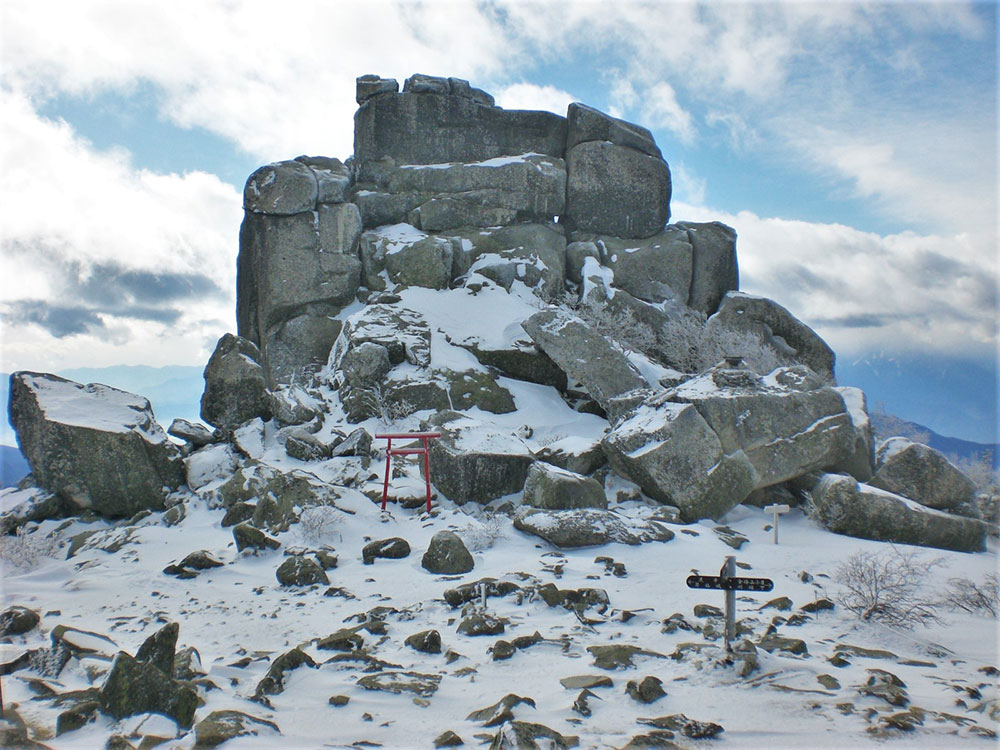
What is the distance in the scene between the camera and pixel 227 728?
379 centimetres

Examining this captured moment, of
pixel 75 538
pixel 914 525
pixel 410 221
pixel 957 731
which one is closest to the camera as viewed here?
pixel 957 731

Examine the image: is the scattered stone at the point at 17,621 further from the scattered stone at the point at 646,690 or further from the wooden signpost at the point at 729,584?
the wooden signpost at the point at 729,584

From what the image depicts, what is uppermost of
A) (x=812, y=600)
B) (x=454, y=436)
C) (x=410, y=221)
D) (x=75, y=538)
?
(x=410, y=221)

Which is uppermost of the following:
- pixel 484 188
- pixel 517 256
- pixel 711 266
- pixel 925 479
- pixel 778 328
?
pixel 484 188

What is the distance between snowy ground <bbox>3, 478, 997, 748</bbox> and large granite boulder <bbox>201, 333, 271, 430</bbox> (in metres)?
3.81

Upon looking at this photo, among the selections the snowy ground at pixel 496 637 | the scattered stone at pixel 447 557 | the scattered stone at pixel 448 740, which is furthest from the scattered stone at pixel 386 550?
the scattered stone at pixel 448 740

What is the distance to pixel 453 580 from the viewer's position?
6.78 metres

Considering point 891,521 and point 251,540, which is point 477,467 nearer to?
point 251,540

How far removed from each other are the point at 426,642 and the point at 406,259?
597 inches

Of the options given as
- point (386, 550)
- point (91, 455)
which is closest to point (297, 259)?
point (91, 455)

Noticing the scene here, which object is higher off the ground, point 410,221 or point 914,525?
point 410,221

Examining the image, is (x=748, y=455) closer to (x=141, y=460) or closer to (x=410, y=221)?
(x=141, y=460)

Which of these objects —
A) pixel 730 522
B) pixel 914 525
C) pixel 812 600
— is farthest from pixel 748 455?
pixel 812 600

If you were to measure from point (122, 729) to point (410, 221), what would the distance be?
18.7 metres
